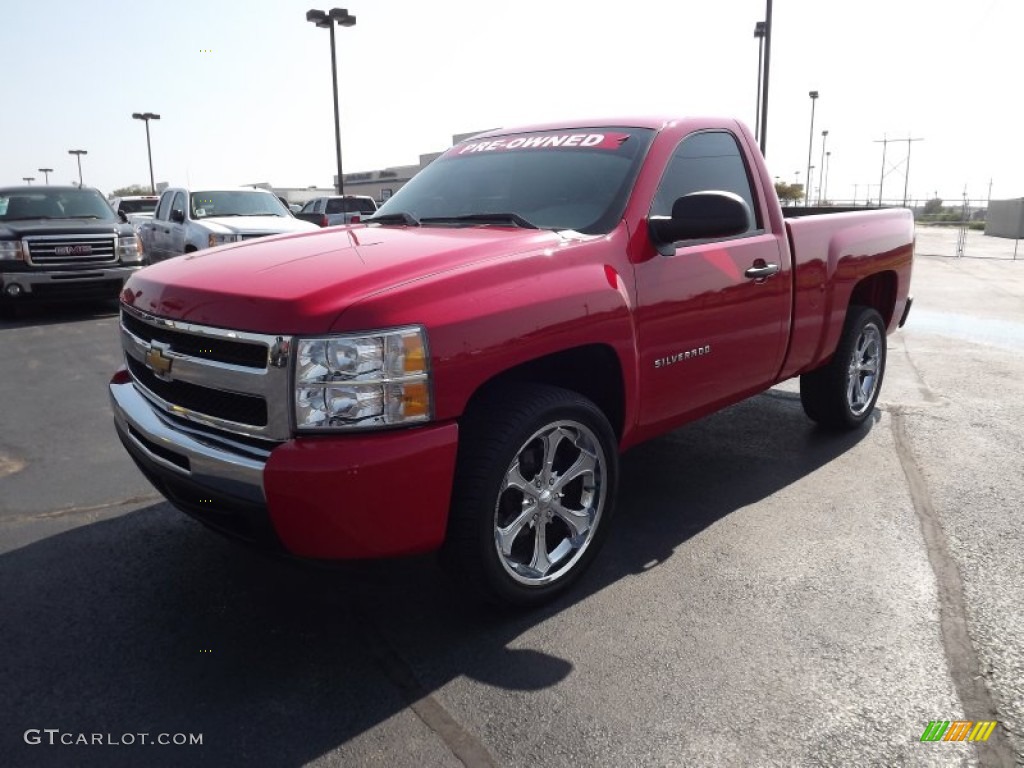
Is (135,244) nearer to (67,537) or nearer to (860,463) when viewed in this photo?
(67,537)

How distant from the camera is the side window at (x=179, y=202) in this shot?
1245cm

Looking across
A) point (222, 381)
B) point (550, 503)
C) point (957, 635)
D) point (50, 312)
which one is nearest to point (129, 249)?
point (50, 312)

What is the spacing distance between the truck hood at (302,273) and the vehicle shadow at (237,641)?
0.89 m

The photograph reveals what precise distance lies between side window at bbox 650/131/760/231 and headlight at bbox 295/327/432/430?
1.59 metres

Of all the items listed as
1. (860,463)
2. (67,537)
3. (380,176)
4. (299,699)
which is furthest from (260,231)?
(380,176)

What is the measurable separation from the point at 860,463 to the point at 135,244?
391 inches

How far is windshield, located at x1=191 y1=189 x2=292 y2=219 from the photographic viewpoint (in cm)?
1231

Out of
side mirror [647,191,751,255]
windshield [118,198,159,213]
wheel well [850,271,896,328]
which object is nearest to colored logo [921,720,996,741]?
side mirror [647,191,751,255]

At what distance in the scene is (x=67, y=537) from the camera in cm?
382

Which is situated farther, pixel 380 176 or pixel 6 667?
pixel 380 176

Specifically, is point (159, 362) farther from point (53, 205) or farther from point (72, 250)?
point (53, 205)

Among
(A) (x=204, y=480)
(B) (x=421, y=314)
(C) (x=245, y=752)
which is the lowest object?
(C) (x=245, y=752)

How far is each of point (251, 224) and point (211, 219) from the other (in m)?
1.08

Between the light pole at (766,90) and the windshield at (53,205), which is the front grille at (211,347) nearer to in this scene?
the windshield at (53,205)
